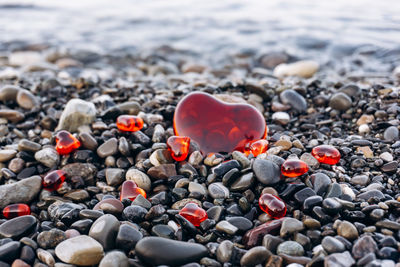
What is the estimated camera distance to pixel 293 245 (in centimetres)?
198

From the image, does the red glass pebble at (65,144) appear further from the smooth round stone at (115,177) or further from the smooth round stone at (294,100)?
the smooth round stone at (294,100)

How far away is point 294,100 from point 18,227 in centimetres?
274

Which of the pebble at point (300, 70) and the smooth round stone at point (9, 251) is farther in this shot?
the pebble at point (300, 70)

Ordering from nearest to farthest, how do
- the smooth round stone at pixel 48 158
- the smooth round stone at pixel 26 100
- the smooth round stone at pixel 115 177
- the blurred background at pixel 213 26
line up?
the smooth round stone at pixel 115 177
the smooth round stone at pixel 48 158
the smooth round stone at pixel 26 100
the blurred background at pixel 213 26

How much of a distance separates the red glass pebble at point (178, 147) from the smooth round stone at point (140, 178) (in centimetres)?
27

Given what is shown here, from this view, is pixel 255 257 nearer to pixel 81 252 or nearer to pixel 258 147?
pixel 81 252

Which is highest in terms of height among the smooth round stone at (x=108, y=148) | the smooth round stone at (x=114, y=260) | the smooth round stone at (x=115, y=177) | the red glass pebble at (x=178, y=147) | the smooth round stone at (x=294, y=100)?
the smooth round stone at (x=294, y=100)

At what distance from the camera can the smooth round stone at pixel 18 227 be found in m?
2.15

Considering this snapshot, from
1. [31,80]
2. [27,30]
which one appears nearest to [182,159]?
[31,80]

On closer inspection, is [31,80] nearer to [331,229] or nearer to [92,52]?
[92,52]

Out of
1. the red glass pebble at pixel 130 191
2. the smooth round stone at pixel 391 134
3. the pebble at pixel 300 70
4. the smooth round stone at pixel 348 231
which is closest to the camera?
the smooth round stone at pixel 348 231

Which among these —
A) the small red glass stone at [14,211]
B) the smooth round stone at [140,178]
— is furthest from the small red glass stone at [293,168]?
the small red glass stone at [14,211]

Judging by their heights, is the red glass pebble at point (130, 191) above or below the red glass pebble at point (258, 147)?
below

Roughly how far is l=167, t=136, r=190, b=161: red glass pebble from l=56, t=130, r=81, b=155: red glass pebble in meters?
0.79
